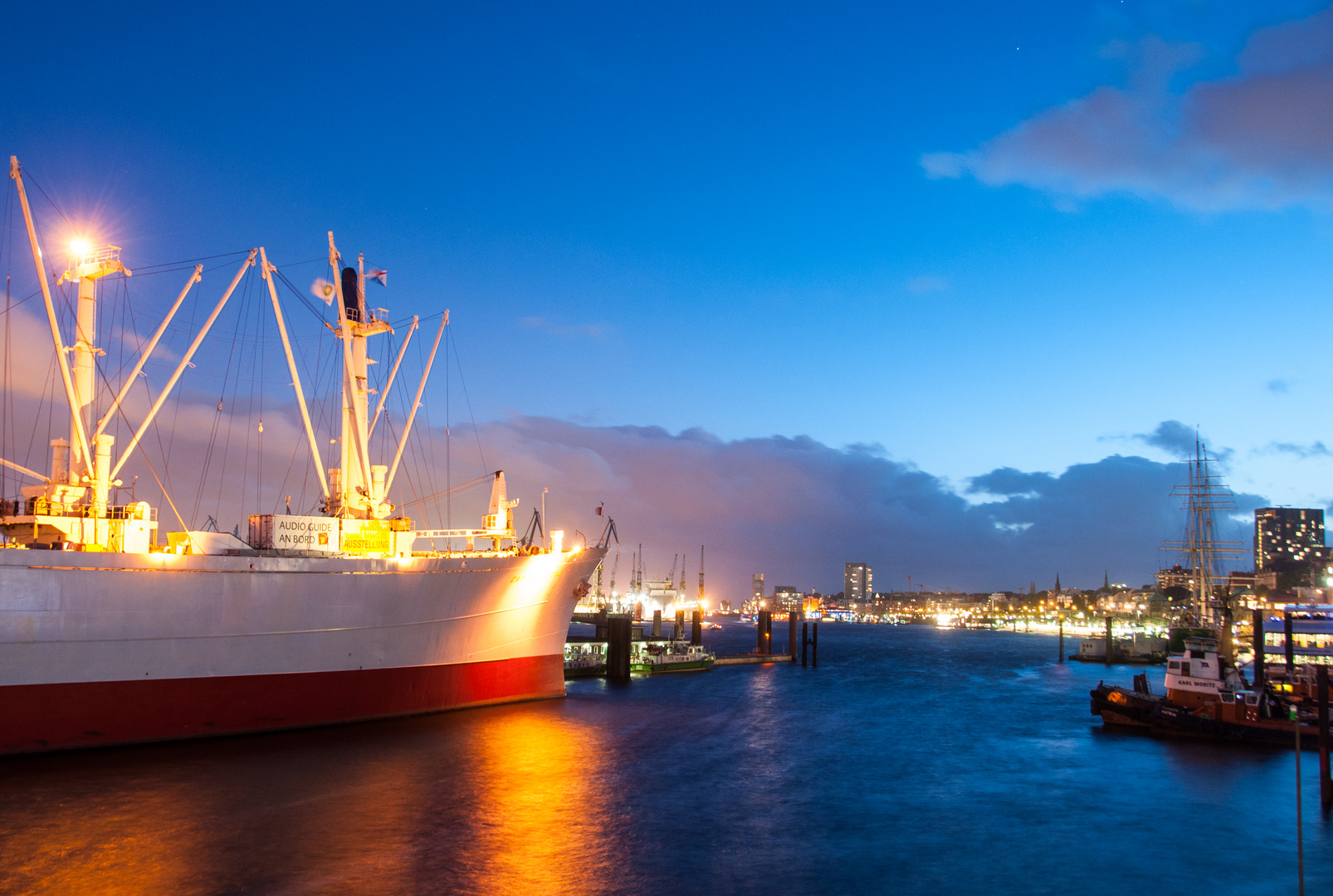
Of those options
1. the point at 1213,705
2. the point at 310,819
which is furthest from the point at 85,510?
the point at 1213,705

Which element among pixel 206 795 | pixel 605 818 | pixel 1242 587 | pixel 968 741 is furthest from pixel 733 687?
pixel 1242 587

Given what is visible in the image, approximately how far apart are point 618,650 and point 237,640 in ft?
110

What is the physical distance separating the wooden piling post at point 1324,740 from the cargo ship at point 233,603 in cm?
2629

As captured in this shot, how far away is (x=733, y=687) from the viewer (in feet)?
182

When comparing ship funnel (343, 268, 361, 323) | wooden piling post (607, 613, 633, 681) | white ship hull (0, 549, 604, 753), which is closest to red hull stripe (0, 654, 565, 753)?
white ship hull (0, 549, 604, 753)

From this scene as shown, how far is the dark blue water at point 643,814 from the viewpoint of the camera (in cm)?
1709

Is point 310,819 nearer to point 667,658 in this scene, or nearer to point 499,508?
point 499,508

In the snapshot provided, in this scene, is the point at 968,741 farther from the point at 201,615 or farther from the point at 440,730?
the point at 201,615

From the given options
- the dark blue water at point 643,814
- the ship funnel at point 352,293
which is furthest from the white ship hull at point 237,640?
the ship funnel at point 352,293

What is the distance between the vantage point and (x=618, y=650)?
5738 centimetres

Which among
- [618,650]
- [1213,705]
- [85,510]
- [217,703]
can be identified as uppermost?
[85,510]

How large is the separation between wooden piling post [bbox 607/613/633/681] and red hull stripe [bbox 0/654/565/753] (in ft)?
73.0

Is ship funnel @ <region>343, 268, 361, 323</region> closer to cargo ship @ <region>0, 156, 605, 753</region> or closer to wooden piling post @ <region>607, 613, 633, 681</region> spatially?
cargo ship @ <region>0, 156, 605, 753</region>

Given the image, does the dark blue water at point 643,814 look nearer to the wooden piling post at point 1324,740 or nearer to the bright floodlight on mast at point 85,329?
the wooden piling post at point 1324,740
